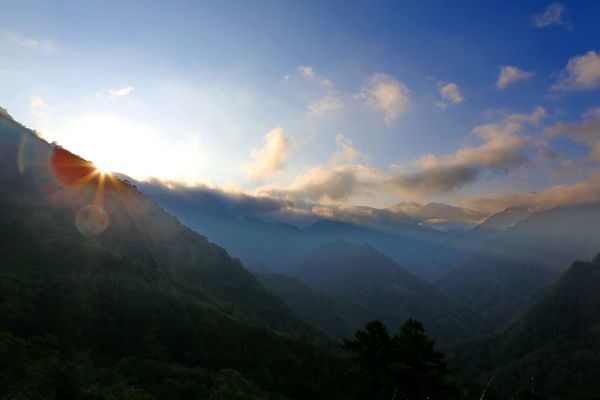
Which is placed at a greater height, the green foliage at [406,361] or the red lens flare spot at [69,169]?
the red lens flare spot at [69,169]

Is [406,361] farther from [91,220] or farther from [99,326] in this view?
[91,220]

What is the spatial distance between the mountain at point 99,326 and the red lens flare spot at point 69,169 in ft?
11.2

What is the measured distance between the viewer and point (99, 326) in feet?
247

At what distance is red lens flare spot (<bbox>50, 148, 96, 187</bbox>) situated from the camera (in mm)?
157450

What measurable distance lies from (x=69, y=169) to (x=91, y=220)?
34480 mm

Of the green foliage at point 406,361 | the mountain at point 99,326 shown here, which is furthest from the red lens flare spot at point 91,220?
the green foliage at point 406,361

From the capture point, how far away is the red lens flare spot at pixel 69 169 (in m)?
157

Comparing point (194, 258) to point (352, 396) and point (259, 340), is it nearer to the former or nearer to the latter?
point (259, 340)

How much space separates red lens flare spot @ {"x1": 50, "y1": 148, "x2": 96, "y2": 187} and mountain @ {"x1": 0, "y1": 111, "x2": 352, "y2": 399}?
3.41 metres

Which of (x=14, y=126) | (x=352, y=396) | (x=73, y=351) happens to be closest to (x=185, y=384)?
(x=73, y=351)

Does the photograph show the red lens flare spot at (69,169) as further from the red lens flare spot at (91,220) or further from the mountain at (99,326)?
the red lens flare spot at (91,220)

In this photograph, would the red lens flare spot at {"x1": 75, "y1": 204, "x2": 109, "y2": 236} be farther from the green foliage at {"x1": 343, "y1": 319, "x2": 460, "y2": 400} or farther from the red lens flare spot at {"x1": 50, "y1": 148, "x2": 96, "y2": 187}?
the green foliage at {"x1": 343, "y1": 319, "x2": 460, "y2": 400}

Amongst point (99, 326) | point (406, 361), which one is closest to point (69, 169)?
point (99, 326)

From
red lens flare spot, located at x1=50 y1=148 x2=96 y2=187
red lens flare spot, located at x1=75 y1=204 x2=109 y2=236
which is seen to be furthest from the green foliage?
red lens flare spot, located at x1=50 y1=148 x2=96 y2=187
